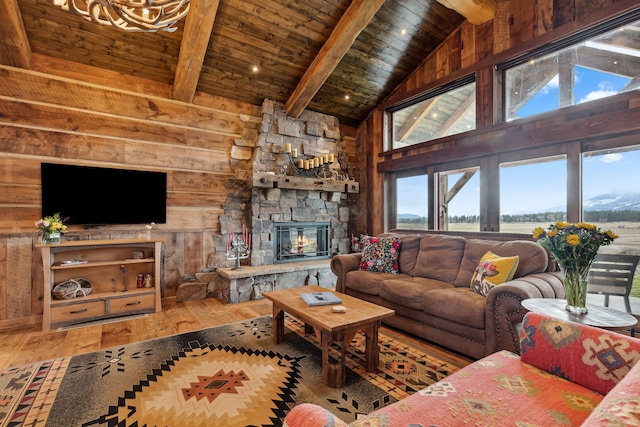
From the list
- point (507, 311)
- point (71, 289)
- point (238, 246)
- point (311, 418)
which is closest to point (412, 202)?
point (238, 246)

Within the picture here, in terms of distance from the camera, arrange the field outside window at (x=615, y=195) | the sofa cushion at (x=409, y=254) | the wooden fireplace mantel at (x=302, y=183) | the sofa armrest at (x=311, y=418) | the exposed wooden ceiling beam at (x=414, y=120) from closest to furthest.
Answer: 1. the sofa armrest at (x=311, y=418)
2. the field outside window at (x=615, y=195)
3. the sofa cushion at (x=409, y=254)
4. the wooden fireplace mantel at (x=302, y=183)
5. the exposed wooden ceiling beam at (x=414, y=120)

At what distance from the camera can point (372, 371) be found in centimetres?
220

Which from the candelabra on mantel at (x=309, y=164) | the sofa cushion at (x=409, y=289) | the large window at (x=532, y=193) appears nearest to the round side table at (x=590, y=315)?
the sofa cushion at (x=409, y=289)

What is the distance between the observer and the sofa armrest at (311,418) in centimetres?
75

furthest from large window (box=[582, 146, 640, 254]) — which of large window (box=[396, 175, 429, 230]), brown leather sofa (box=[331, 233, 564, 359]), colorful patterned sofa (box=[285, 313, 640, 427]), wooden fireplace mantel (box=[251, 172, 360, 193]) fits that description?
wooden fireplace mantel (box=[251, 172, 360, 193])

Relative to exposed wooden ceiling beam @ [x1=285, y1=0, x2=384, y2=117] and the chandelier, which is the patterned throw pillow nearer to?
exposed wooden ceiling beam @ [x1=285, y1=0, x2=384, y2=117]

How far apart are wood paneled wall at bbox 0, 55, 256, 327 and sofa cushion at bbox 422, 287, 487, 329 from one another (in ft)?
9.78

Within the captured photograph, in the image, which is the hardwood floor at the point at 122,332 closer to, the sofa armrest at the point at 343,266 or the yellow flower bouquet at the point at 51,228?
the sofa armrest at the point at 343,266

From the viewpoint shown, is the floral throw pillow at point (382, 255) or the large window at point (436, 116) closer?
the floral throw pillow at point (382, 255)

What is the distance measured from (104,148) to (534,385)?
4356 mm

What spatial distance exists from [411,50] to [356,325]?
13.0ft

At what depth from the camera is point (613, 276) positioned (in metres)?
2.86

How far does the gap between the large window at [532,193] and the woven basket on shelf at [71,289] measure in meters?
4.82

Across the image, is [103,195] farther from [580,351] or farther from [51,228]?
[580,351]
